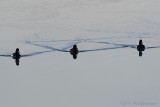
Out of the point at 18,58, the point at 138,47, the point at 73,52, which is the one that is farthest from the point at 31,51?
the point at 138,47

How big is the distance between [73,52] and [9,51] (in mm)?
12227

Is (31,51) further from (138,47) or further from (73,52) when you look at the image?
(138,47)

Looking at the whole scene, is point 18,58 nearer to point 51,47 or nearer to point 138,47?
point 51,47

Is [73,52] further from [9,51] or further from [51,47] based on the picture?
[9,51]

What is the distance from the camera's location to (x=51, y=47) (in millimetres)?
50812

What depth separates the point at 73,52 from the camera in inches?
1898

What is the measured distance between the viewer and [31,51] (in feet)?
168

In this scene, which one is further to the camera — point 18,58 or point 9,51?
point 9,51

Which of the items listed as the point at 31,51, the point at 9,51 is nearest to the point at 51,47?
the point at 31,51

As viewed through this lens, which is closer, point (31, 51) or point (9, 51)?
point (31, 51)

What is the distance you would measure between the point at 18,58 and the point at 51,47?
4440 mm

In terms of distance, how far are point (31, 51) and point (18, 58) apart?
2.23m

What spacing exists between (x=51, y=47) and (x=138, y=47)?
1111 cm

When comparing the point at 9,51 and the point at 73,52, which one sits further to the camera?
the point at 9,51
